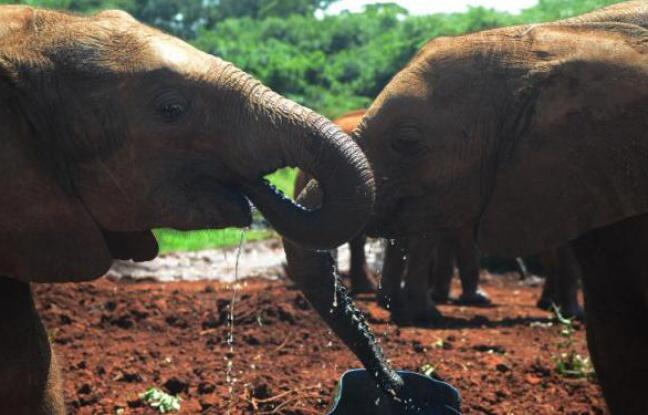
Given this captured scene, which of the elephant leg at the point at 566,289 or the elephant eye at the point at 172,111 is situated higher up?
the elephant eye at the point at 172,111

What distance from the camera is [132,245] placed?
407cm

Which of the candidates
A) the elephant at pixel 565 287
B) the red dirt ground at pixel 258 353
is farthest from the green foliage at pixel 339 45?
the red dirt ground at pixel 258 353

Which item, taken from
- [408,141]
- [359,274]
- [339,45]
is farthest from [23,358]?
[339,45]

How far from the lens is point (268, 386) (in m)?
6.20

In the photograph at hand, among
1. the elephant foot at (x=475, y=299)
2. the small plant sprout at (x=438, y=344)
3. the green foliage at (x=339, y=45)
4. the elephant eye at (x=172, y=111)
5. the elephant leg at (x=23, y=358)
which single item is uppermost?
the green foliage at (x=339, y=45)

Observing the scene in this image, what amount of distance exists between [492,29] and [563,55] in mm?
511

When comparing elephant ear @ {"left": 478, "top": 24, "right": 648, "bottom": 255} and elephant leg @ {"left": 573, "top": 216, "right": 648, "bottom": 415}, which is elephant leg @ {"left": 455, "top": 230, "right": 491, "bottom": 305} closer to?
elephant leg @ {"left": 573, "top": 216, "right": 648, "bottom": 415}

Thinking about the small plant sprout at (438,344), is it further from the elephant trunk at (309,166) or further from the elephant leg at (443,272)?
the elephant trunk at (309,166)

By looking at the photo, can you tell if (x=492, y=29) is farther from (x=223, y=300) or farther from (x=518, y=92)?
(x=223, y=300)

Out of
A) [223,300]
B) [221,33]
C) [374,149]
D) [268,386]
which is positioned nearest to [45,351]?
[374,149]

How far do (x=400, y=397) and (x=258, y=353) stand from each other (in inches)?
103

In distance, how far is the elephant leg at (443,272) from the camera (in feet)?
38.3

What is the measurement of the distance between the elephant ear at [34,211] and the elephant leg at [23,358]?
253mm

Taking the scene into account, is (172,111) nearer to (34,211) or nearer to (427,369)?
(34,211)
